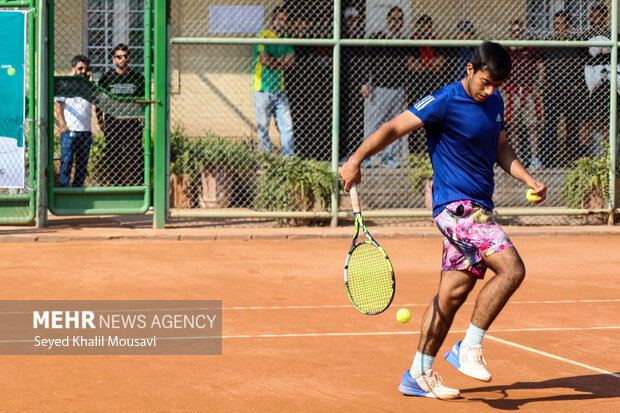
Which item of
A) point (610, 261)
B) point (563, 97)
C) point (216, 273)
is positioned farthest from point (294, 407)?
point (563, 97)

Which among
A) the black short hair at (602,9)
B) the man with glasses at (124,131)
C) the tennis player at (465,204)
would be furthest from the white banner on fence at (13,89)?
the tennis player at (465,204)

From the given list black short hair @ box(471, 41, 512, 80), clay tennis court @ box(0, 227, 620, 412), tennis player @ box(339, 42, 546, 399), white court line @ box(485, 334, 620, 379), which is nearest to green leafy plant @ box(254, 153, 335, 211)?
clay tennis court @ box(0, 227, 620, 412)

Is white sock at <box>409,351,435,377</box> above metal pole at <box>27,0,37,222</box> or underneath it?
underneath

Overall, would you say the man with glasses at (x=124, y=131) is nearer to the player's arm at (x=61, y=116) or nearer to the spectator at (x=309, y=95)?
the player's arm at (x=61, y=116)

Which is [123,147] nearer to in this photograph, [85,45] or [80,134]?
[80,134]

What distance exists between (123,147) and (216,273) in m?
4.11

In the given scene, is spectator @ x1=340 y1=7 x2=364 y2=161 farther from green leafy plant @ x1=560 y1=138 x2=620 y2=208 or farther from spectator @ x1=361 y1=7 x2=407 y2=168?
green leafy plant @ x1=560 y1=138 x2=620 y2=208

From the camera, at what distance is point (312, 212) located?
1329 cm

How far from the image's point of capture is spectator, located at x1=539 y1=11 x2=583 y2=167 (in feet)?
47.1

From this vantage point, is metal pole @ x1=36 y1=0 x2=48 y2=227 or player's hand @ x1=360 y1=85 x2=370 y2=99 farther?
player's hand @ x1=360 y1=85 x2=370 y2=99

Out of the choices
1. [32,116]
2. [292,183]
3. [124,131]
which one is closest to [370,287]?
[292,183]

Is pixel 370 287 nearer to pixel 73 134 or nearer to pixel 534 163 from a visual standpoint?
pixel 73 134

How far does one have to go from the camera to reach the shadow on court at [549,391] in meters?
5.41

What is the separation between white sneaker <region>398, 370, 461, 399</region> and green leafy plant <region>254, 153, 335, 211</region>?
788 centimetres
